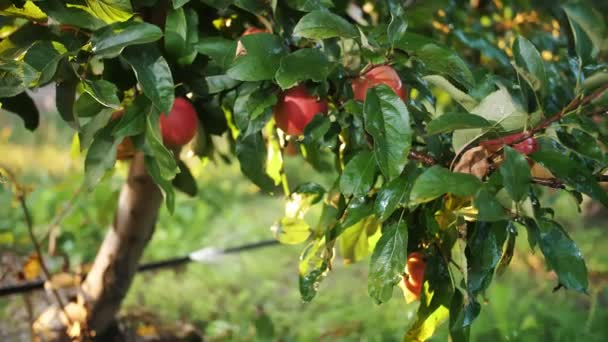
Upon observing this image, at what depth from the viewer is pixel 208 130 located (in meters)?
0.95

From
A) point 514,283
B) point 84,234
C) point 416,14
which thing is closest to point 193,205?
point 84,234

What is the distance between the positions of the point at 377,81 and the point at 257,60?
0.14m

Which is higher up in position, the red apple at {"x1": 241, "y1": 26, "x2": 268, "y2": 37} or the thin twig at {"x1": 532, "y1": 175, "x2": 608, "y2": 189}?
the red apple at {"x1": 241, "y1": 26, "x2": 268, "y2": 37}

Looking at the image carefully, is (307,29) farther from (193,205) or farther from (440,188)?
(193,205)

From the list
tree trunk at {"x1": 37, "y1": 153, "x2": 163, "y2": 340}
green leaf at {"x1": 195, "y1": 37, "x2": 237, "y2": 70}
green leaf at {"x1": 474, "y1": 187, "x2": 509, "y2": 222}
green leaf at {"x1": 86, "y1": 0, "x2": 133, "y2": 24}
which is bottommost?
tree trunk at {"x1": 37, "y1": 153, "x2": 163, "y2": 340}

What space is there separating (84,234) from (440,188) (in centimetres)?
208

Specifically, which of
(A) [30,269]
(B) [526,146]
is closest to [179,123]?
(B) [526,146]

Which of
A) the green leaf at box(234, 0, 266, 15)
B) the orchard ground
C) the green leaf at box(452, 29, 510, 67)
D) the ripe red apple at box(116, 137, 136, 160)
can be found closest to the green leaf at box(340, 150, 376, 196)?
the green leaf at box(234, 0, 266, 15)

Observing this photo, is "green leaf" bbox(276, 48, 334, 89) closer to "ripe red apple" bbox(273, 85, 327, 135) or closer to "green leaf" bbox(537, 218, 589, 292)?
"ripe red apple" bbox(273, 85, 327, 135)

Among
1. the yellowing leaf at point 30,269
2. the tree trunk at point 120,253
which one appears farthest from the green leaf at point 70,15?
the yellowing leaf at point 30,269

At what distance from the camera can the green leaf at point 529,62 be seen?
2.20ft

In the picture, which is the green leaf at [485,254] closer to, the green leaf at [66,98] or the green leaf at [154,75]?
the green leaf at [154,75]

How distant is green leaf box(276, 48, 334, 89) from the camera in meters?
0.66

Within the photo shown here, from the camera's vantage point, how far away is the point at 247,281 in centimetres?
238
